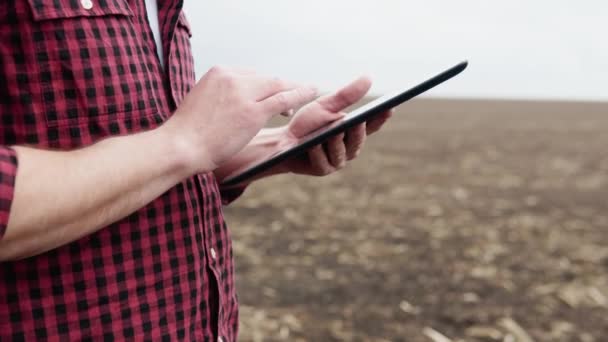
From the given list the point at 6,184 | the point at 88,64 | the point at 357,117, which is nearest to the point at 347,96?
the point at 357,117

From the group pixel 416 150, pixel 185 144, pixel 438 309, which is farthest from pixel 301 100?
pixel 416 150

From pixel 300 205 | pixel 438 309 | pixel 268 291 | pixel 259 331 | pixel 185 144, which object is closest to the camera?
pixel 185 144

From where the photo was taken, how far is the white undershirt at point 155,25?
4.33 ft

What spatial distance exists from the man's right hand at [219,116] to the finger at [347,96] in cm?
30

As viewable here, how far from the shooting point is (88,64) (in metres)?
1.14

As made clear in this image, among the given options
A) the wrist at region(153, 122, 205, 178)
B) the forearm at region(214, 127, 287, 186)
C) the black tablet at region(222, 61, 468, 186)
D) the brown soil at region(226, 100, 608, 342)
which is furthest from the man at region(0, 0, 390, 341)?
the brown soil at region(226, 100, 608, 342)

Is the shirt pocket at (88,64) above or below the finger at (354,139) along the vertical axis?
above

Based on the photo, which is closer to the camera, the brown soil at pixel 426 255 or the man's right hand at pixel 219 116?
the man's right hand at pixel 219 116

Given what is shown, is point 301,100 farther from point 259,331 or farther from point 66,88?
point 259,331

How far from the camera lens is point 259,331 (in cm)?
418

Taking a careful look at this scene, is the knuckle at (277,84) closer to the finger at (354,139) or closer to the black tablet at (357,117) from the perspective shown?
the black tablet at (357,117)

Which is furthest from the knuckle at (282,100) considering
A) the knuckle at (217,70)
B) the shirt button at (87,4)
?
the shirt button at (87,4)

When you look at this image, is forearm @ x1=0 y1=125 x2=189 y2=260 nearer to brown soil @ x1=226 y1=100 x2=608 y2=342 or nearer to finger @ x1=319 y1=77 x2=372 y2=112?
finger @ x1=319 y1=77 x2=372 y2=112

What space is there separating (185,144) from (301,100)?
0.76ft
